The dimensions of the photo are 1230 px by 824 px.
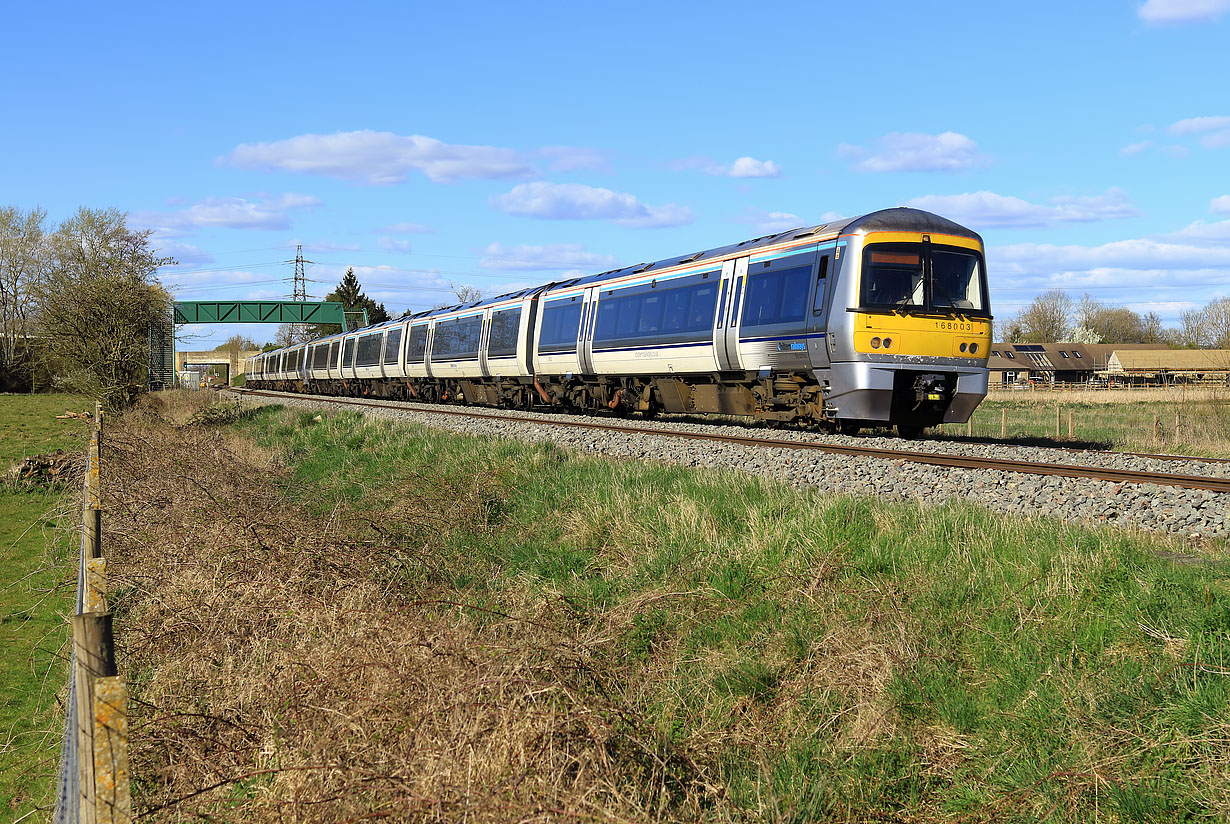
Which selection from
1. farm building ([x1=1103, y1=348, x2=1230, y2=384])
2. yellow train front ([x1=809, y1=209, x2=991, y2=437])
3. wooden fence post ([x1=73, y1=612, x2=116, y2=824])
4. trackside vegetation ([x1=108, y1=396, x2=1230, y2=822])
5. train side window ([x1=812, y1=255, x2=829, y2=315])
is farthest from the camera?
farm building ([x1=1103, y1=348, x2=1230, y2=384])

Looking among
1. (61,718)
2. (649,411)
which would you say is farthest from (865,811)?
(649,411)

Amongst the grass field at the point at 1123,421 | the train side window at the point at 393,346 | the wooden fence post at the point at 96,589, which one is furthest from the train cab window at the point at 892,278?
the train side window at the point at 393,346

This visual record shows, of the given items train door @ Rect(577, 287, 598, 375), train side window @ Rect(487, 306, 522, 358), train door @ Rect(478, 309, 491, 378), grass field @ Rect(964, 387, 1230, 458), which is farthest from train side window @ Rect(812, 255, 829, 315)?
train door @ Rect(478, 309, 491, 378)

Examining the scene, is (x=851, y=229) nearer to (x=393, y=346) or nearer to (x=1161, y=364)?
(x=393, y=346)

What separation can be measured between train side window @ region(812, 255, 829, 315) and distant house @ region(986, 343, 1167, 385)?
8521 cm

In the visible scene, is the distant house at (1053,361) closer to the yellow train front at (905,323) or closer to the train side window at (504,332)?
the train side window at (504,332)

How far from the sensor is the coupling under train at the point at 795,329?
14.3 metres

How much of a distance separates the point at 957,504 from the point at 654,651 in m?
3.74

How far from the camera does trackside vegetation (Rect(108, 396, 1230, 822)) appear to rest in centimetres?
404

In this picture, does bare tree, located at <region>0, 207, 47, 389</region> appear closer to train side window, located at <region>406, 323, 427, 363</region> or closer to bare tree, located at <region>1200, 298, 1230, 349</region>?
train side window, located at <region>406, 323, 427, 363</region>

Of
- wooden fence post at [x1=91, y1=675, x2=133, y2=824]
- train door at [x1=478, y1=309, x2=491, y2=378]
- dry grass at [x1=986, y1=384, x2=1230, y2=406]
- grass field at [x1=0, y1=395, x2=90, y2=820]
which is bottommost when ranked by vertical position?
grass field at [x1=0, y1=395, x2=90, y2=820]

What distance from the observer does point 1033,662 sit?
203 inches

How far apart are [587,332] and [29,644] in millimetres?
14960

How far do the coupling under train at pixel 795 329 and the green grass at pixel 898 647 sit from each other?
19.7ft
